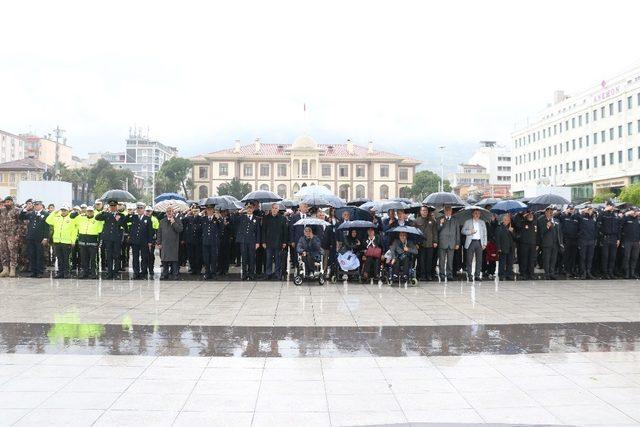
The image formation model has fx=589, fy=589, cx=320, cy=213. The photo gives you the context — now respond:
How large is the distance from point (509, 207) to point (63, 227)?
1133cm

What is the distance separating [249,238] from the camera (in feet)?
46.7

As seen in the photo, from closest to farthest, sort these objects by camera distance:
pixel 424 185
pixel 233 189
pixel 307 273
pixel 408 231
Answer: pixel 408 231 < pixel 307 273 < pixel 233 189 < pixel 424 185

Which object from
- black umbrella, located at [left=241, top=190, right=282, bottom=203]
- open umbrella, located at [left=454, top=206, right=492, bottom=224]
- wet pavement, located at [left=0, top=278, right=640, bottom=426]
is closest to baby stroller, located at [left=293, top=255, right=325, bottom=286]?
wet pavement, located at [left=0, top=278, right=640, bottom=426]

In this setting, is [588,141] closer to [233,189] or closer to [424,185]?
[424,185]

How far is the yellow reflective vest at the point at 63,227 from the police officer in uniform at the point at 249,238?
161 inches

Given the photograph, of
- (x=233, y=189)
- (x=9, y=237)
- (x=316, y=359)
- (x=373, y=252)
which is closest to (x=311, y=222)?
(x=373, y=252)

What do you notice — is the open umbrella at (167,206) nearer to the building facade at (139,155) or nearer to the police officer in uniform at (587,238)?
the police officer in uniform at (587,238)

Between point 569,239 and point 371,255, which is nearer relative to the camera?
point 371,255

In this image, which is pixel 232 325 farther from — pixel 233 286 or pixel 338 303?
pixel 233 286

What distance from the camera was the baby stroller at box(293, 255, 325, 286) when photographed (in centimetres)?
1352

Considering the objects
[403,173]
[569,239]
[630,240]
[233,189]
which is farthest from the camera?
[403,173]

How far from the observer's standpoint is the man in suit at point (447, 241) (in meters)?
14.4

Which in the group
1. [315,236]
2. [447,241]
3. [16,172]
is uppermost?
[16,172]

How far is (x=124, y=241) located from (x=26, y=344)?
7.80m
